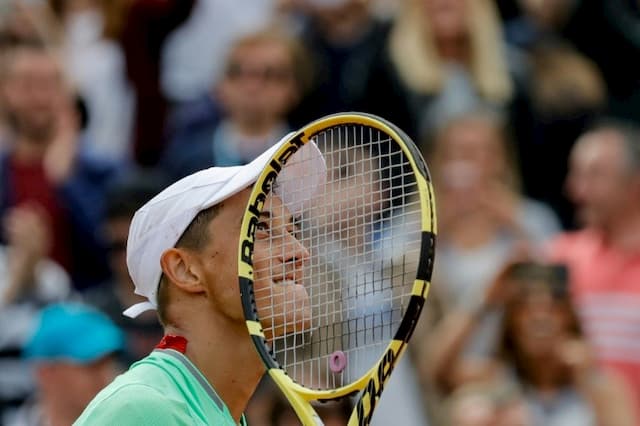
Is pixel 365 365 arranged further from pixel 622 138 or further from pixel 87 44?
pixel 87 44

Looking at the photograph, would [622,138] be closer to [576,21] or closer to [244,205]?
[576,21]

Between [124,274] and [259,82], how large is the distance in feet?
5.14

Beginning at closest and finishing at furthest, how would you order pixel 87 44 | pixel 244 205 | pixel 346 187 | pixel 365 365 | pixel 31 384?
pixel 244 205 → pixel 346 187 → pixel 365 365 → pixel 31 384 → pixel 87 44

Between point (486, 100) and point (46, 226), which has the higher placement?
point (486, 100)

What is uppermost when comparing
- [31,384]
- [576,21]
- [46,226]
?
[576,21]

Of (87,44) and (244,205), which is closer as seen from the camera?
(244,205)

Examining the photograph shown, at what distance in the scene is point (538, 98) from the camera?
26.4 ft

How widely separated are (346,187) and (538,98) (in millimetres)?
4284

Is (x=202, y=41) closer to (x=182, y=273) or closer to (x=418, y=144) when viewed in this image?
(x=418, y=144)

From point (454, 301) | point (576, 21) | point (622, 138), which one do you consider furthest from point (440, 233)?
point (576, 21)

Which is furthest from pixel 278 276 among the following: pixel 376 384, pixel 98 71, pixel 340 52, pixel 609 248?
pixel 98 71

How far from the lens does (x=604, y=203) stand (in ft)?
23.4

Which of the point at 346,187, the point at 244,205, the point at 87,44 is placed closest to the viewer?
the point at 244,205

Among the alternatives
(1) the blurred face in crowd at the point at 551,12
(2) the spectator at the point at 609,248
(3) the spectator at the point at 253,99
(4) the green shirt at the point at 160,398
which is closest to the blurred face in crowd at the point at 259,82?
(3) the spectator at the point at 253,99
